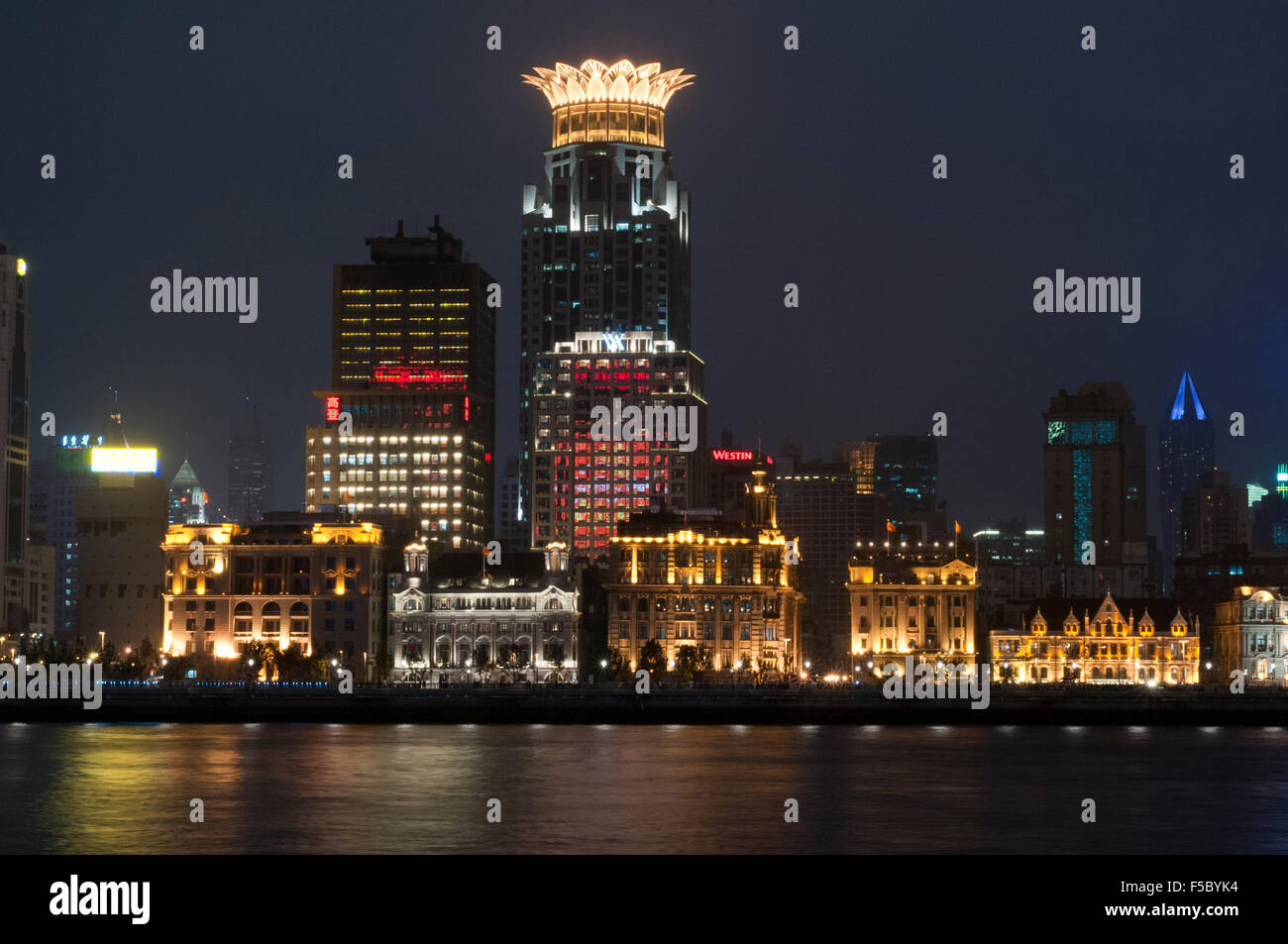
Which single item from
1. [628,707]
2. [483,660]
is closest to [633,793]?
[628,707]

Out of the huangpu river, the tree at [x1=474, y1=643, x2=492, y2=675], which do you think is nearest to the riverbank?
the tree at [x1=474, y1=643, x2=492, y2=675]

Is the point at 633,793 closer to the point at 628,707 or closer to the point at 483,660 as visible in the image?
the point at 628,707

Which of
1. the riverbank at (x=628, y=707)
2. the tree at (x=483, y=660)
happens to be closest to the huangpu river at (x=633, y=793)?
the riverbank at (x=628, y=707)

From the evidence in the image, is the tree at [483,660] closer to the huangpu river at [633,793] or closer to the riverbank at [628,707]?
the riverbank at [628,707]

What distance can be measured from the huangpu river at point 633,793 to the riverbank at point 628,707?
25370mm

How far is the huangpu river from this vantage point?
75250 mm

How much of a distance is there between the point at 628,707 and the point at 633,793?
80.5 m

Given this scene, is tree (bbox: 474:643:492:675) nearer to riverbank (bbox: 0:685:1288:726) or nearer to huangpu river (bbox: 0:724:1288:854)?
riverbank (bbox: 0:685:1288:726)

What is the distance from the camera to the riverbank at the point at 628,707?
171 metres

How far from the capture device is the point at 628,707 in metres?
173
